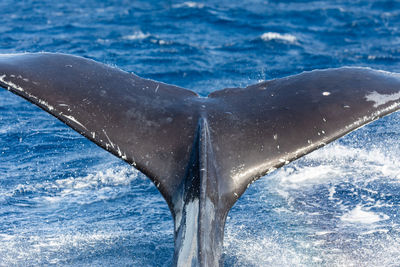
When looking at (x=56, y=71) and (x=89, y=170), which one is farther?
(x=89, y=170)

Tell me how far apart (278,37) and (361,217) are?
10540 mm

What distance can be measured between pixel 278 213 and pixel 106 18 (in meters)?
13.5

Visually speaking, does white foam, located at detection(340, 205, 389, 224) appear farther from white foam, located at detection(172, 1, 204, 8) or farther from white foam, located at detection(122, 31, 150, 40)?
white foam, located at detection(172, 1, 204, 8)

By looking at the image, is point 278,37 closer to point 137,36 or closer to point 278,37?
point 278,37

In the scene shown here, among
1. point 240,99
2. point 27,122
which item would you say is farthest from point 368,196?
point 27,122

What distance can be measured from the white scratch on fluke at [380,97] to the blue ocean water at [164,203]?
184 centimetres

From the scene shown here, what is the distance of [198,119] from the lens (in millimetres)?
4809

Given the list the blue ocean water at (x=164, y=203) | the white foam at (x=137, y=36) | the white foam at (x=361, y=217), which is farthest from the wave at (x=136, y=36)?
the white foam at (x=361, y=217)

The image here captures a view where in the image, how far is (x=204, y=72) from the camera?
1372cm

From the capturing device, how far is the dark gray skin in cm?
442

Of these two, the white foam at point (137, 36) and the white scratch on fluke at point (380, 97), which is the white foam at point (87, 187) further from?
the white foam at point (137, 36)

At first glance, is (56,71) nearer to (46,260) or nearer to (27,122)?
(46,260)

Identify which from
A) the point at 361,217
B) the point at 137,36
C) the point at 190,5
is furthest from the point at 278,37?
the point at 361,217

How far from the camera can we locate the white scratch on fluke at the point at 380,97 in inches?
183
